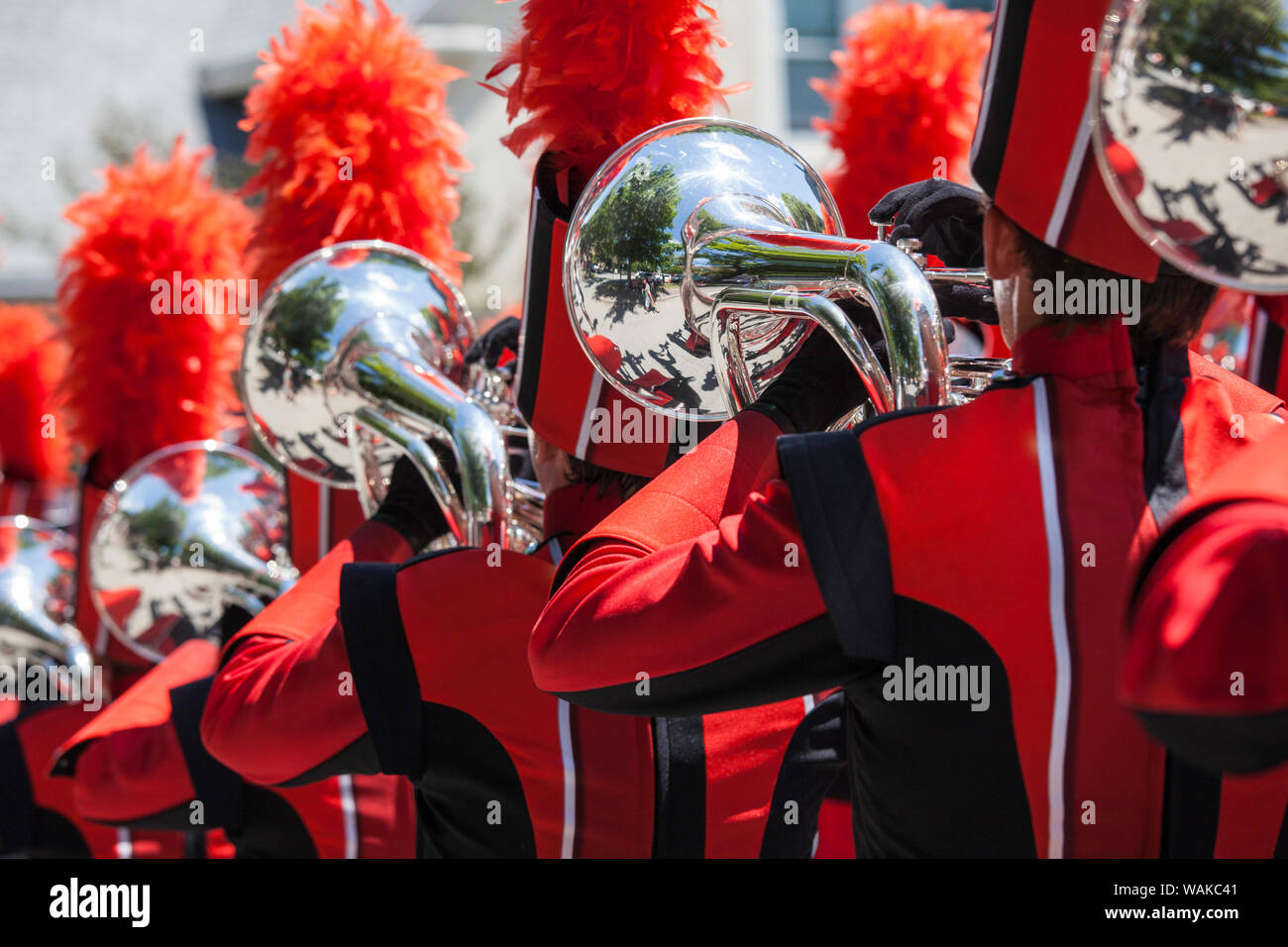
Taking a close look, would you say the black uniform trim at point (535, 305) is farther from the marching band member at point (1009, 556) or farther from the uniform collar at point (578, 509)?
the marching band member at point (1009, 556)

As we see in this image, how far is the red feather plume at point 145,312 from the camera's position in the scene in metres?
3.75

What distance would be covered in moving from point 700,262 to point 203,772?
1.45m

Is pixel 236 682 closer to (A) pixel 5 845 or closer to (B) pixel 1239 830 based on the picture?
(B) pixel 1239 830

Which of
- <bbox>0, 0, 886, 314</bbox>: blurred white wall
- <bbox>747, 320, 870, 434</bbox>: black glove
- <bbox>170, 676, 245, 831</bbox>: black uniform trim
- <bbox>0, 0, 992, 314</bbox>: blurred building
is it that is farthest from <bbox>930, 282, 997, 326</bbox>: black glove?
<bbox>0, 0, 992, 314</bbox>: blurred building

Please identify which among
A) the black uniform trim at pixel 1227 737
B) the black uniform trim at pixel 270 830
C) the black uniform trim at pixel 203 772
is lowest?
the black uniform trim at pixel 270 830

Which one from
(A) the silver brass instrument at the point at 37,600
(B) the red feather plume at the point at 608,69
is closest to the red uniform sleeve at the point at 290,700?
(B) the red feather plume at the point at 608,69

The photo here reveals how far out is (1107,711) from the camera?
1139 mm

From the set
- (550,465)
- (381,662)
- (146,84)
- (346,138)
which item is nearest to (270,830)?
(381,662)

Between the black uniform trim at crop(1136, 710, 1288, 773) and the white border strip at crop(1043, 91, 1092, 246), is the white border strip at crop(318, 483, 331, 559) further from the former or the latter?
the black uniform trim at crop(1136, 710, 1288, 773)

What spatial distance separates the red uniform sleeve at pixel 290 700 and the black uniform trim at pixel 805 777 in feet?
1.73

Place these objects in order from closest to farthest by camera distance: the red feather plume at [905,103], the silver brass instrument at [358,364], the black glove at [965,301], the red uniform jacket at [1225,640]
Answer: the red uniform jacket at [1225,640] < the black glove at [965,301] < the silver brass instrument at [358,364] < the red feather plume at [905,103]

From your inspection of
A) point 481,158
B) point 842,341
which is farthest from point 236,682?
point 481,158

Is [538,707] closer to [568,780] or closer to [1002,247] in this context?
[568,780]
